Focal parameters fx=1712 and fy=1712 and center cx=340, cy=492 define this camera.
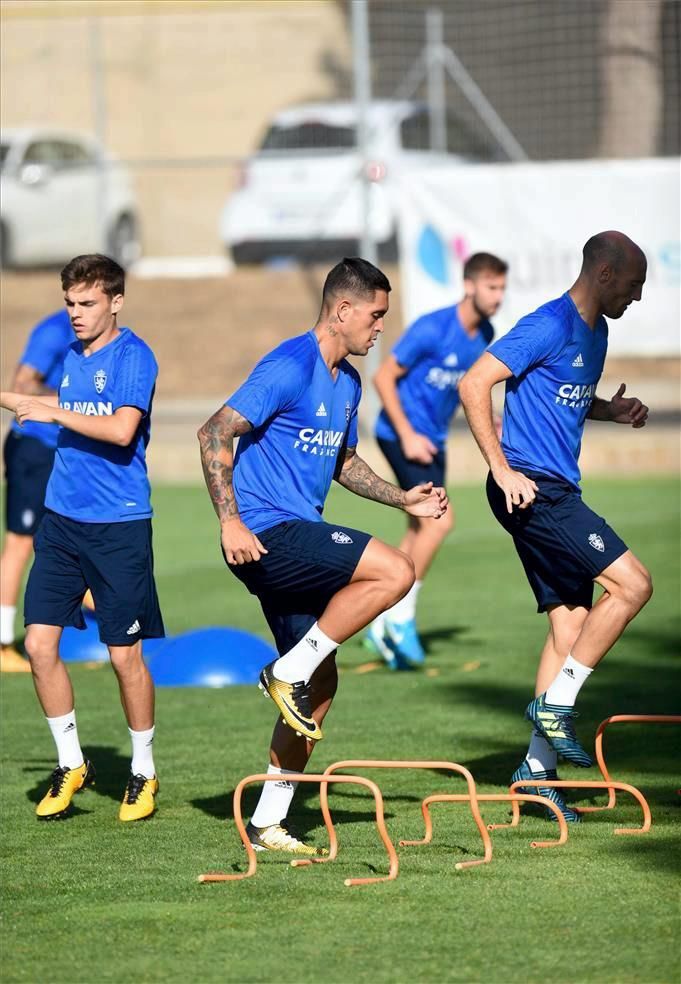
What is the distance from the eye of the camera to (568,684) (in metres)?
6.30

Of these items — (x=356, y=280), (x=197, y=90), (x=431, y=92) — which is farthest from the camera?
(x=197, y=90)

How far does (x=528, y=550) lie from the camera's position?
6.55 meters

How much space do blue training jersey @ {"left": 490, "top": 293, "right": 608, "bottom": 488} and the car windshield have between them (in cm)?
1462

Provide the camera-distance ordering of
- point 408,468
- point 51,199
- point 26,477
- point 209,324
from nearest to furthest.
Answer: point 26,477, point 408,468, point 51,199, point 209,324

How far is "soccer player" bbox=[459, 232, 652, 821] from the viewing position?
248 inches

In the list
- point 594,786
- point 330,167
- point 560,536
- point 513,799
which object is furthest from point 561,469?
point 330,167

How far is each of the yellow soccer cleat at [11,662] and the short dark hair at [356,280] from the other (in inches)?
183

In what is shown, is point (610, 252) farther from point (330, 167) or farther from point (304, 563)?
point (330, 167)

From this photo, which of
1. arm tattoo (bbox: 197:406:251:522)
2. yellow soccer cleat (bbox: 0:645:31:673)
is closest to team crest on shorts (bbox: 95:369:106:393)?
arm tattoo (bbox: 197:406:251:522)

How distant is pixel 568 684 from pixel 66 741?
→ 1983 mm

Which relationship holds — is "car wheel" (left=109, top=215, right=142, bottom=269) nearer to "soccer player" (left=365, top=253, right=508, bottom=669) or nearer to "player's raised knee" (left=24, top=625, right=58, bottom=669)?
"soccer player" (left=365, top=253, right=508, bottom=669)

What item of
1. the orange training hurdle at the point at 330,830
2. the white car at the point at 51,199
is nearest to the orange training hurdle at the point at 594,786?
the orange training hurdle at the point at 330,830

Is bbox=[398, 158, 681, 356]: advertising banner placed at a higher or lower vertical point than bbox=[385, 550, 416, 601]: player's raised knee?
higher

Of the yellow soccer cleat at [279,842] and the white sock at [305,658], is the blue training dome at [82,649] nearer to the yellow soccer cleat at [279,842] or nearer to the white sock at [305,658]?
the yellow soccer cleat at [279,842]
